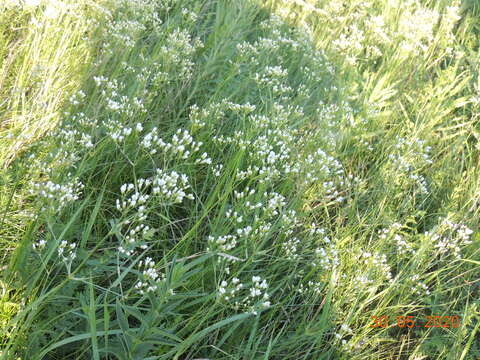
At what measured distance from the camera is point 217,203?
2.48 m

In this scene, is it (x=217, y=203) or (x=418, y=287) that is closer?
(x=217, y=203)

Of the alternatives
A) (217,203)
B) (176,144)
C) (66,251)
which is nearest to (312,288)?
(217,203)

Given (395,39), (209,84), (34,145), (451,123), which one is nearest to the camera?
(34,145)

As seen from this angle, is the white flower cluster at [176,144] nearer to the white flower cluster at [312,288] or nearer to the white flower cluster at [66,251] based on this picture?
the white flower cluster at [66,251]

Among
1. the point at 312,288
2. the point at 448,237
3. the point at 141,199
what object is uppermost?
the point at 141,199

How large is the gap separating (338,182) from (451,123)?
1.68 m

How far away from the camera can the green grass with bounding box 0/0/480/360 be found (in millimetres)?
1980

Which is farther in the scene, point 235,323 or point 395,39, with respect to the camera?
point 395,39

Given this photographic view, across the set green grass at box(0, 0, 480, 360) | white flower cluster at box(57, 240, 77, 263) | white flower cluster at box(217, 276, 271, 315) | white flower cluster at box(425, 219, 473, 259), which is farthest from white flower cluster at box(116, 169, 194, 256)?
white flower cluster at box(425, 219, 473, 259)

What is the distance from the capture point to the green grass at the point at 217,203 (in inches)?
78.0

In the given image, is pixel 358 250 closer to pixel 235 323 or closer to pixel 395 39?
pixel 235 323

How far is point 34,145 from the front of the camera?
8.37 feet

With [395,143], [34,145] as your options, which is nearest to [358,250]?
[395,143]
